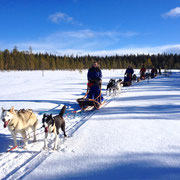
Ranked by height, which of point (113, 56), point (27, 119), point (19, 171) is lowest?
point (19, 171)

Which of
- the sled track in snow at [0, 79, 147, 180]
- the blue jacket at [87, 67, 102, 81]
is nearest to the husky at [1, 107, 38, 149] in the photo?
the sled track in snow at [0, 79, 147, 180]

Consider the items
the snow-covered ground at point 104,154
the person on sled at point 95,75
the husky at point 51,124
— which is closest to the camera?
the snow-covered ground at point 104,154

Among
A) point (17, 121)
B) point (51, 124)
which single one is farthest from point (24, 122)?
point (51, 124)

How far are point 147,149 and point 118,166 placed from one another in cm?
70

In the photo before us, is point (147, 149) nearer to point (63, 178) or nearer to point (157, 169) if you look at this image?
point (157, 169)

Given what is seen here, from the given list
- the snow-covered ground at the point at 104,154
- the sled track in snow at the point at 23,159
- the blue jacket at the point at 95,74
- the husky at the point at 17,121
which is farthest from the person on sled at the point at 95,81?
the husky at the point at 17,121

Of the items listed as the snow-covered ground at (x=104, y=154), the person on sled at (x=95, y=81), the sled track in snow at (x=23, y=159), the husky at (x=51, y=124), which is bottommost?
the sled track in snow at (x=23, y=159)

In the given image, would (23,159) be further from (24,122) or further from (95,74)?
(95,74)

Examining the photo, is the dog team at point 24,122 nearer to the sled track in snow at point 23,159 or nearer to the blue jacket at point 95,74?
the sled track in snow at point 23,159

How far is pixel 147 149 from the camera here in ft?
8.09

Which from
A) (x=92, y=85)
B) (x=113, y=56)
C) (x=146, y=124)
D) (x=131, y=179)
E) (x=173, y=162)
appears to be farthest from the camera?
(x=113, y=56)

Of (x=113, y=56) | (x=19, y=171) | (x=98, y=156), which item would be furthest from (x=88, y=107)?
(x=113, y=56)

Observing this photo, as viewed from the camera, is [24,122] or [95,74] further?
[95,74]

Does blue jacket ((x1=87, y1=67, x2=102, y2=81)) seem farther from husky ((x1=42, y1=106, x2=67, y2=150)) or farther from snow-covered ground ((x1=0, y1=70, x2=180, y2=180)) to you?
husky ((x1=42, y1=106, x2=67, y2=150))
